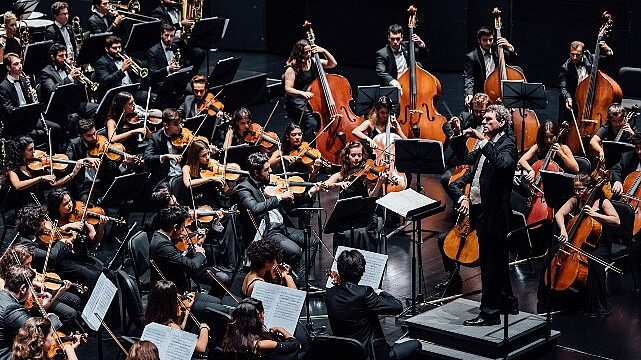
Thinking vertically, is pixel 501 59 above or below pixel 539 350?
above

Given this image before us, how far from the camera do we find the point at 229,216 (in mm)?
10180

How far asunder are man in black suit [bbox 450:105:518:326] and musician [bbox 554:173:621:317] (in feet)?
2.66

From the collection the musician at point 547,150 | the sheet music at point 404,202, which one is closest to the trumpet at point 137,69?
the musician at point 547,150

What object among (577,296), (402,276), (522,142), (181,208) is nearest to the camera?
(181,208)

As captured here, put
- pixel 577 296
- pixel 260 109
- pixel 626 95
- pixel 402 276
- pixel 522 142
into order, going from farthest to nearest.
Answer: pixel 260 109
pixel 626 95
pixel 522 142
pixel 402 276
pixel 577 296

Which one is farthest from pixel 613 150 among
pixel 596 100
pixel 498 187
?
pixel 498 187

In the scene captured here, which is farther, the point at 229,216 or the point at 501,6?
the point at 501,6

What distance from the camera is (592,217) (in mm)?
9648

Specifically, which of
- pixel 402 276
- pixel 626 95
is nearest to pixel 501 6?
pixel 626 95

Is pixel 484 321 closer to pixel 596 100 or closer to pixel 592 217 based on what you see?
pixel 592 217

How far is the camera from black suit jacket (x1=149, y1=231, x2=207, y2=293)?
873 cm

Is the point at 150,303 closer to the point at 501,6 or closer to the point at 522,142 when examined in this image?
the point at 522,142

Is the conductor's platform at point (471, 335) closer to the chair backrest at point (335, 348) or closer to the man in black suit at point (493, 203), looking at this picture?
the man in black suit at point (493, 203)

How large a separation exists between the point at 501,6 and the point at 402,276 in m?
6.90
